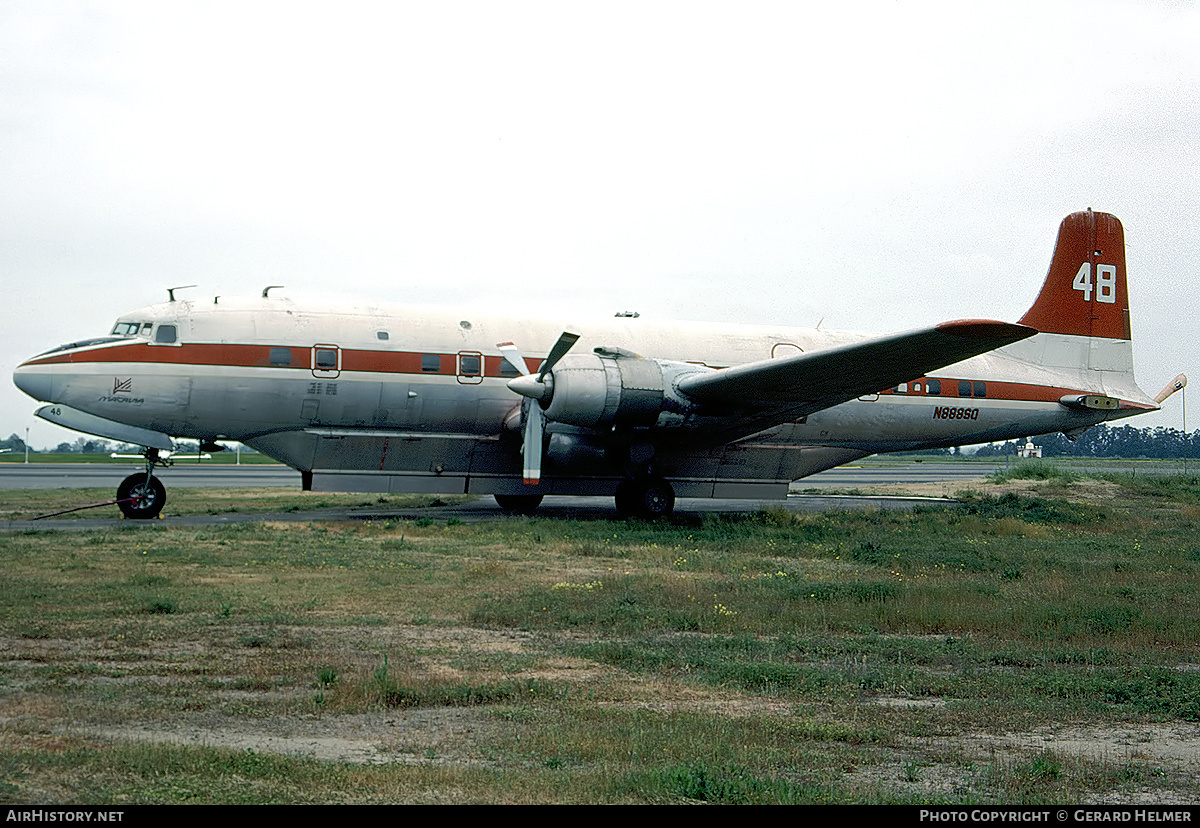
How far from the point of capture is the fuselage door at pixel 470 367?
19047 millimetres

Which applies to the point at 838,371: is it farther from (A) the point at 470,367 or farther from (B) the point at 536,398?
(A) the point at 470,367

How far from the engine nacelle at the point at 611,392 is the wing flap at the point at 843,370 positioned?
0.36 m

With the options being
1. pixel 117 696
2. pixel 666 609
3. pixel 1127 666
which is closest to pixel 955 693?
pixel 1127 666

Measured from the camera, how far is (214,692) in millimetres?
5969

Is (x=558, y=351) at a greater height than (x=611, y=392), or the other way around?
(x=558, y=351)

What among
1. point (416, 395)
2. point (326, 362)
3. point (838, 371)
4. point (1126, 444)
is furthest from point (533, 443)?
point (1126, 444)

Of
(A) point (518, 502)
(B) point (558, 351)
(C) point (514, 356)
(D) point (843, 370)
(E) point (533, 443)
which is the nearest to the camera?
(D) point (843, 370)

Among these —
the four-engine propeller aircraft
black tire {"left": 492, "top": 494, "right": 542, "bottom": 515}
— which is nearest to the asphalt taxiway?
black tire {"left": 492, "top": 494, "right": 542, "bottom": 515}

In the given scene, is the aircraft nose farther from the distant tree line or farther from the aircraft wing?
the distant tree line

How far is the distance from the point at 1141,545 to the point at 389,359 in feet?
43.4

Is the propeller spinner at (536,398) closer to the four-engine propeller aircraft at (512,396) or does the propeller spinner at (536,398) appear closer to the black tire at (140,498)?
the four-engine propeller aircraft at (512,396)

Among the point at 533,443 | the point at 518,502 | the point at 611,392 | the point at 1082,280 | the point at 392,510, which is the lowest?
the point at 392,510

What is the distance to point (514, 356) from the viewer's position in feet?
63.5

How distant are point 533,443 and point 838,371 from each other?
213 inches
